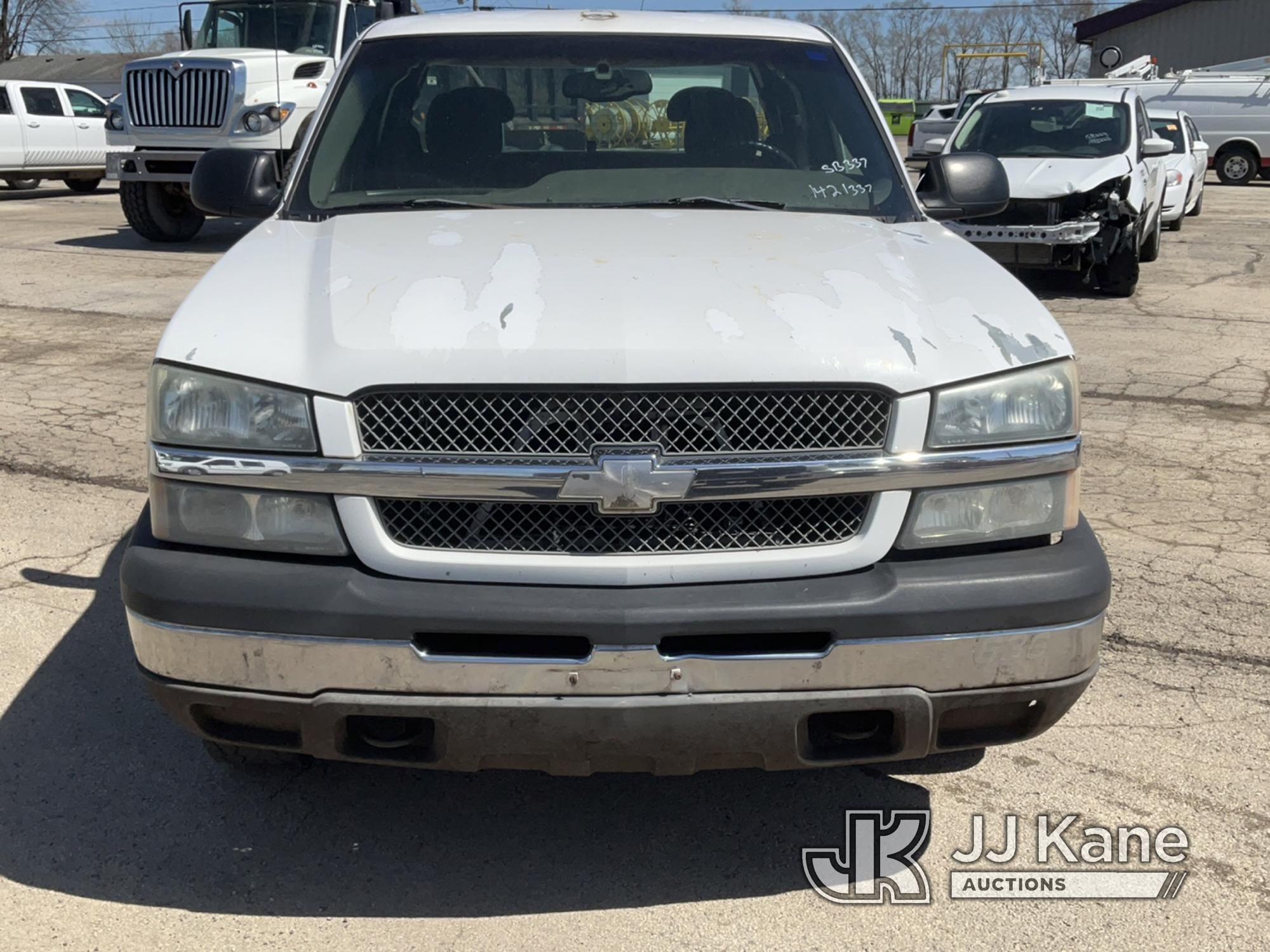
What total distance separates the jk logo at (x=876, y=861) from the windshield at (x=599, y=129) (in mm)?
1649

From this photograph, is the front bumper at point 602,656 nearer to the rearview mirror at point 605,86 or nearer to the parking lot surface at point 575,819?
the parking lot surface at point 575,819

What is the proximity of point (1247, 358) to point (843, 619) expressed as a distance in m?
6.90

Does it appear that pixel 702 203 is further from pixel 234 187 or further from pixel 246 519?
pixel 246 519

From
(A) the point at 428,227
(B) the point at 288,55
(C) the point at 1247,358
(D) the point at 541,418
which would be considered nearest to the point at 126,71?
(B) the point at 288,55

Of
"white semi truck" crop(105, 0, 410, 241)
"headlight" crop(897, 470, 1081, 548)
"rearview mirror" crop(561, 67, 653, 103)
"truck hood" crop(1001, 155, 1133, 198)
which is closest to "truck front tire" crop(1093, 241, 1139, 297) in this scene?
"truck hood" crop(1001, 155, 1133, 198)

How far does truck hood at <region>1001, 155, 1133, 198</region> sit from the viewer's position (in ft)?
34.1

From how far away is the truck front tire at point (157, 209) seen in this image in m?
14.4

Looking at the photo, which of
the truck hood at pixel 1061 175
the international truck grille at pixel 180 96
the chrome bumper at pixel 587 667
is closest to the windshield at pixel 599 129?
the chrome bumper at pixel 587 667

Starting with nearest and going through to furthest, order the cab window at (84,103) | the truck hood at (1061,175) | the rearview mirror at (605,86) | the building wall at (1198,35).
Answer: the rearview mirror at (605,86) < the truck hood at (1061,175) < the cab window at (84,103) < the building wall at (1198,35)

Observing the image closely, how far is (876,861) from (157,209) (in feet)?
43.8

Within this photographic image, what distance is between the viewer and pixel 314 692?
2.49 m

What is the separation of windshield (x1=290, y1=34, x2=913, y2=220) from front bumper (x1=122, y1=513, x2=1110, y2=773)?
154 cm

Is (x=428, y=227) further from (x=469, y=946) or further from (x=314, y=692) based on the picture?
(x=469, y=946)

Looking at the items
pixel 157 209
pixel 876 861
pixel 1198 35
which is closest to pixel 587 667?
pixel 876 861
